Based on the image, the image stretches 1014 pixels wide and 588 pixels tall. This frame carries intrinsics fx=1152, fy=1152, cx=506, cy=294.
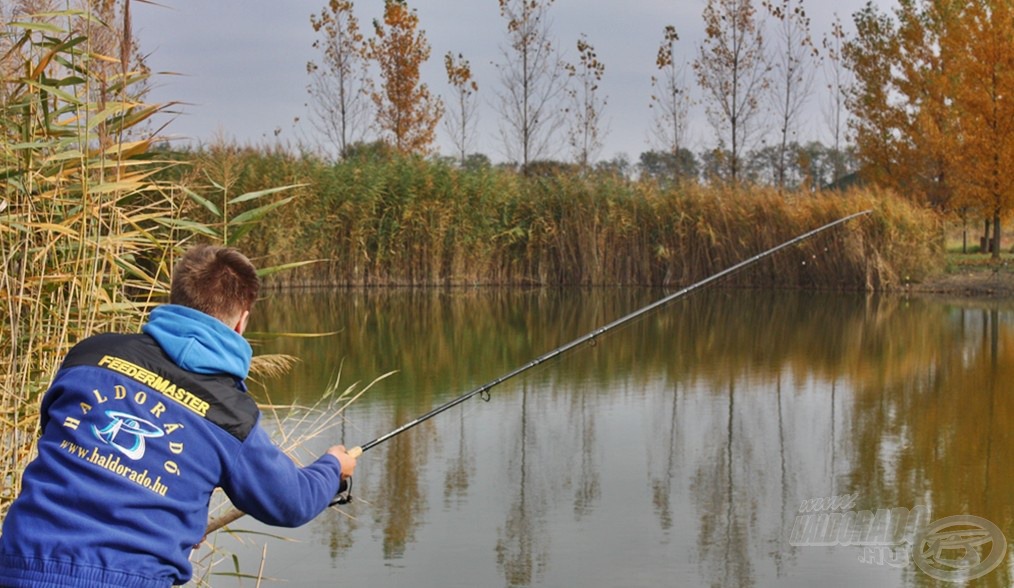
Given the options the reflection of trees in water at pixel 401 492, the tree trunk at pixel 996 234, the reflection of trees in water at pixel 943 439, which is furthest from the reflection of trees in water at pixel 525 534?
the tree trunk at pixel 996 234

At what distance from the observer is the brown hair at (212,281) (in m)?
2.24

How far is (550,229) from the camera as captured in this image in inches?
791

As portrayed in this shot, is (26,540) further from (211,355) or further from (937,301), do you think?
(937,301)

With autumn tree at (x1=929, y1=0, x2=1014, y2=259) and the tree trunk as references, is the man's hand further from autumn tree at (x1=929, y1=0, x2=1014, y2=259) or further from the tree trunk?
the tree trunk

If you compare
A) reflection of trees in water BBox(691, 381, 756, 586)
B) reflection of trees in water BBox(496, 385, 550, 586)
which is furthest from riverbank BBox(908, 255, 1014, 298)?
reflection of trees in water BBox(496, 385, 550, 586)

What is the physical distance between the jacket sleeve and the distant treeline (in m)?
15.8

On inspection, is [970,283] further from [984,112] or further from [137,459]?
[137,459]

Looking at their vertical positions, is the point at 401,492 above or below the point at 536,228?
below

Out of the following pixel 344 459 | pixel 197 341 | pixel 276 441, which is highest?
pixel 197 341

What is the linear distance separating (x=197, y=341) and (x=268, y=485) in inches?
12.2

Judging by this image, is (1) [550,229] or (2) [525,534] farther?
(1) [550,229]

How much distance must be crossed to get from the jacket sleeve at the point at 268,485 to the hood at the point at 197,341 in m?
0.14

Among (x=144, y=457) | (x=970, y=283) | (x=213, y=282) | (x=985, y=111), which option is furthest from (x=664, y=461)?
(x=985, y=111)

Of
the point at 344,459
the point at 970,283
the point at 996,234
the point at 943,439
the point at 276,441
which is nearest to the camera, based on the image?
the point at 344,459
